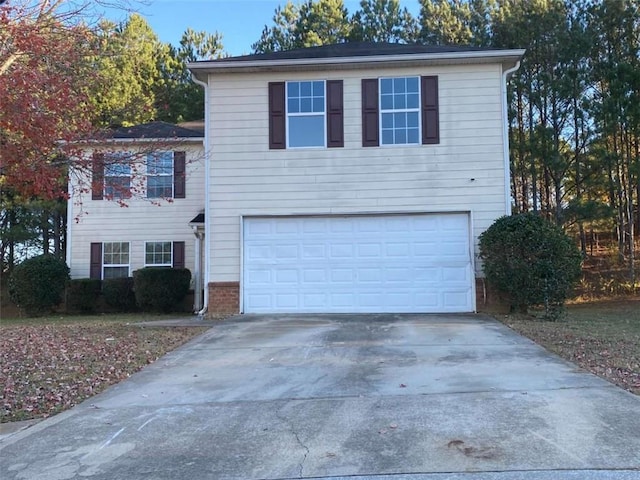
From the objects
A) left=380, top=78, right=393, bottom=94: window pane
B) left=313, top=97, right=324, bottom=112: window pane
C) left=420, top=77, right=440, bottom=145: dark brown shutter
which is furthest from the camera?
left=313, top=97, right=324, bottom=112: window pane

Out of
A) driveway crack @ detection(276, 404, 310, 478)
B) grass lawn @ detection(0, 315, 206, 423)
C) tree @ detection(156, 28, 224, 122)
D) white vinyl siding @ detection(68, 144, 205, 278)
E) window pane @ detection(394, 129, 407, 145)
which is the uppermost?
tree @ detection(156, 28, 224, 122)

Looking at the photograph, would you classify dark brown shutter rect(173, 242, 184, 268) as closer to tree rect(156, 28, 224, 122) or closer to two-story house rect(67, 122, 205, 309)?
two-story house rect(67, 122, 205, 309)

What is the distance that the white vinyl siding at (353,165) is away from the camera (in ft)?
40.9

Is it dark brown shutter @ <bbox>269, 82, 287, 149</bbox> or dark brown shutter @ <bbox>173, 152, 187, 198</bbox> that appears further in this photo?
dark brown shutter @ <bbox>173, 152, 187, 198</bbox>

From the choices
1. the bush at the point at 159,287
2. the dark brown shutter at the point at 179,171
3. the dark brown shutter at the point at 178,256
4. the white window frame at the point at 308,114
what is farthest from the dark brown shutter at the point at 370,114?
the dark brown shutter at the point at 178,256

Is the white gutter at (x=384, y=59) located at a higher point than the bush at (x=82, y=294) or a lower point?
higher

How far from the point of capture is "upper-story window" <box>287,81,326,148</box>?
42.2 ft

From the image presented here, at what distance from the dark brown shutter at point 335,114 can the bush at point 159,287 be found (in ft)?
20.5

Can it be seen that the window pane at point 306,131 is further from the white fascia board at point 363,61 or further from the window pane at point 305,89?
the white fascia board at point 363,61

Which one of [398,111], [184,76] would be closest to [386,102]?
[398,111]

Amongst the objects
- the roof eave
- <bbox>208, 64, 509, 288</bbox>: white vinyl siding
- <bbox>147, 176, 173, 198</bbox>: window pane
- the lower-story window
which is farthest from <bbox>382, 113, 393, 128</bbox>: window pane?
the lower-story window

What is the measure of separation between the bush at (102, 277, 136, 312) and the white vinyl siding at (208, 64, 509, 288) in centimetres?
492

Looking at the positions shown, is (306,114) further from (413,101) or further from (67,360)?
(67,360)

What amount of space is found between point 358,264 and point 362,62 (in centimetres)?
454
